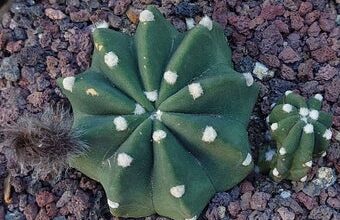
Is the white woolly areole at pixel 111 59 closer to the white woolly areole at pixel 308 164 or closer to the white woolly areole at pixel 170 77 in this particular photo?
the white woolly areole at pixel 170 77

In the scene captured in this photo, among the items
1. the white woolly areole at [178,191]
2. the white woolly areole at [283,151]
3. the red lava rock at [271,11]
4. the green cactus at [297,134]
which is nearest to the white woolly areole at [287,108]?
the green cactus at [297,134]

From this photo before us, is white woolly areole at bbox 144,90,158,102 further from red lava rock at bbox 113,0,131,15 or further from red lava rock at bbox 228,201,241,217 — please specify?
red lava rock at bbox 113,0,131,15

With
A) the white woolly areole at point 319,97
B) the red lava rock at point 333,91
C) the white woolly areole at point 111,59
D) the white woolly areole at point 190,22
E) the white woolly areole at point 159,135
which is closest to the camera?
the white woolly areole at point 159,135

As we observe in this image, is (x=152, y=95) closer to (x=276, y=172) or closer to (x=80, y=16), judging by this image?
(x=276, y=172)

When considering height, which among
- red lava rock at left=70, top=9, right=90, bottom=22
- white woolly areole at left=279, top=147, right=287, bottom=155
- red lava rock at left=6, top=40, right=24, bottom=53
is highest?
white woolly areole at left=279, top=147, right=287, bottom=155

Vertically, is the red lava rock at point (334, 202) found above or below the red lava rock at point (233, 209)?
above

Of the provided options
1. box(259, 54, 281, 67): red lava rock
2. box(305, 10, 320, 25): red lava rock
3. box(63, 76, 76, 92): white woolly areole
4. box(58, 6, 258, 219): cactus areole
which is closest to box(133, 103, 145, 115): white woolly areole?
box(58, 6, 258, 219): cactus areole

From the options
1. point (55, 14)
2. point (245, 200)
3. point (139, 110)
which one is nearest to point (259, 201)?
point (245, 200)
